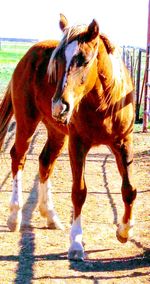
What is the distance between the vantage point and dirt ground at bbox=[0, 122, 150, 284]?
13.7 feet

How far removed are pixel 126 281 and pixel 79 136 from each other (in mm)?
1155

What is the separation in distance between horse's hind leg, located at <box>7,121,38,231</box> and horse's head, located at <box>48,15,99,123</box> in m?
1.67

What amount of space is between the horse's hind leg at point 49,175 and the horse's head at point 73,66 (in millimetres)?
1816

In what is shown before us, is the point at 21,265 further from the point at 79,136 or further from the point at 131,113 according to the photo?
the point at 131,113

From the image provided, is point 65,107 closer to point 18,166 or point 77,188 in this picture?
point 77,188

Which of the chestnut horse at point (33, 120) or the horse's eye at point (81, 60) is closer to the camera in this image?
the horse's eye at point (81, 60)

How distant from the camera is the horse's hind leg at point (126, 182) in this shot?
447cm

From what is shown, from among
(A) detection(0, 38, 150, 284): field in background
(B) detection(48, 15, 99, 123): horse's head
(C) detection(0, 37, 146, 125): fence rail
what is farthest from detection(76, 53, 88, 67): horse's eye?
(C) detection(0, 37, 146, 125): fence rail

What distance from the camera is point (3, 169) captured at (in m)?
7.81

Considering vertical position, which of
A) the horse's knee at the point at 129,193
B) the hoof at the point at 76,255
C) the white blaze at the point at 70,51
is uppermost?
the white blaze at the point at 70,51

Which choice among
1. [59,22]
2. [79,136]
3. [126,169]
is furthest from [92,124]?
[59,22]

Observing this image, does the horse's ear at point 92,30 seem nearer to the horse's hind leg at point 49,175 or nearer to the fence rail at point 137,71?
the horse's hind leg at point 49,175

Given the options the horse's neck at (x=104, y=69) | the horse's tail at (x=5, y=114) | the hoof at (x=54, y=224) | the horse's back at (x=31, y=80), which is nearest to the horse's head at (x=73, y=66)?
the horse's neck at (x=104, y=69)

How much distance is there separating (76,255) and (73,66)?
1594 millimetres
